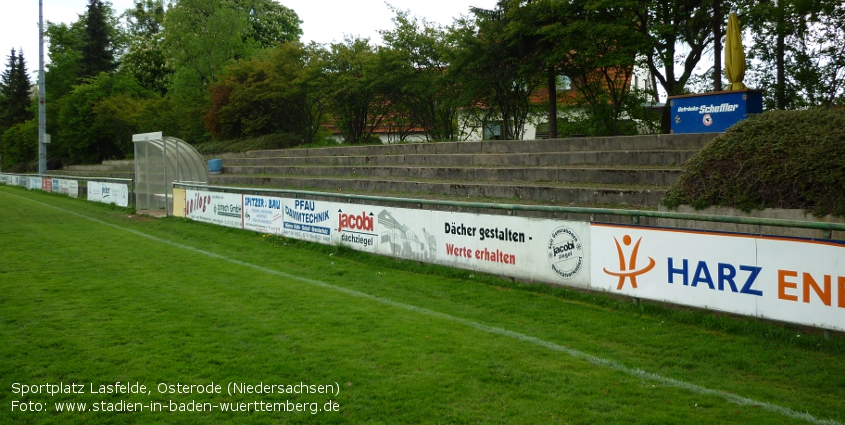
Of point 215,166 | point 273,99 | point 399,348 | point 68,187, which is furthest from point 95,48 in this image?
point 399,348

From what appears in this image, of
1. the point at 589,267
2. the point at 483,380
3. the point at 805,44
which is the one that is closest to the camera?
the point at 483,380

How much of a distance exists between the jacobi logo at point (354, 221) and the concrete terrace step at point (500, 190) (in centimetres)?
441

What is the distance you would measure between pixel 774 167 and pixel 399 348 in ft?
23.3

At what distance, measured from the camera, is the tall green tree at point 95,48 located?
70.3 metres

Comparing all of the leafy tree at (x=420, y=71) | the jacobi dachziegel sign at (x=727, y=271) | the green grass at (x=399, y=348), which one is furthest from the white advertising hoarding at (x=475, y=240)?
the leafy tree at (x=420, y=71)

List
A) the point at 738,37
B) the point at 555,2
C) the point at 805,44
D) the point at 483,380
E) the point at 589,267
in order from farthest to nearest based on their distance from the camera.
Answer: the point at 805,44 → the point at 555,2 → the point at 738,37 → the point at 589,267 → the point at 483,380

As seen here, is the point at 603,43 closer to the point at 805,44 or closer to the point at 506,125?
the point at 506,125

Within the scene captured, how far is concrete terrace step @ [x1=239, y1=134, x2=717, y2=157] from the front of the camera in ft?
51.1

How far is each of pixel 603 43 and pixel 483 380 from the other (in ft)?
58.3

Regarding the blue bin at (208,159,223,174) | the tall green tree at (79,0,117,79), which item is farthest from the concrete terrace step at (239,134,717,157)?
the tall green tree at (79,0,117,79)

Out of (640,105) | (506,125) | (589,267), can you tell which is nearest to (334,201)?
(589,267)

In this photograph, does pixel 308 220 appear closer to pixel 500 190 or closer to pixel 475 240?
pixel 500 190

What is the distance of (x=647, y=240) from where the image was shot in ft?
28.1

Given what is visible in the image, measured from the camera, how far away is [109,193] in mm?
28344
